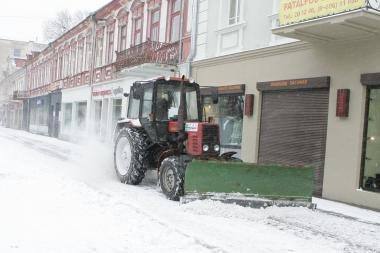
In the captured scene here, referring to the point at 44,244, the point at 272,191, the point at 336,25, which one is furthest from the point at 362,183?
the point at 44,244

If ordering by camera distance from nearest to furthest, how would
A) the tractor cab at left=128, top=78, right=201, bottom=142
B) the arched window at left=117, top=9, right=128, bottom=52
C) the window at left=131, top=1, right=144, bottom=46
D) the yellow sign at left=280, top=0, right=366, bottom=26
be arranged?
the yellow sign at left=280, top=0, right=366, bottom=26 < the tractor cab at left=128, top=78, right=201, bottom=142 < the window at left=131, top=1, right=144, bottom=46 < the arched window at left=117, top=9, right=128, bottom=52

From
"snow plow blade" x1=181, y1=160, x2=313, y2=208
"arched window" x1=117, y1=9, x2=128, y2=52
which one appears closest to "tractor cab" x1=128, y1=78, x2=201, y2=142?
"snow plow blade" x1=181, y1=160, x2=313, y2=208

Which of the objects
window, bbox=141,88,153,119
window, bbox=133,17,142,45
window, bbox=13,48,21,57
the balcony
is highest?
window, bbox=13,48,21,57

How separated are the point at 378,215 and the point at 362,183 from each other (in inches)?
43.7

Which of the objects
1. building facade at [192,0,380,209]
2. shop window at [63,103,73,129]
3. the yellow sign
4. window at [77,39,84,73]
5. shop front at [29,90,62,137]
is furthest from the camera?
shop front at [29,90,62,137]

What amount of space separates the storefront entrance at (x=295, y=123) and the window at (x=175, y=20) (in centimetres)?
602

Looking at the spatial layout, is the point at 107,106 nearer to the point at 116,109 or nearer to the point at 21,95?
the point at 116,109

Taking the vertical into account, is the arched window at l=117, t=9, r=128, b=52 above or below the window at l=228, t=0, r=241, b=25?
above

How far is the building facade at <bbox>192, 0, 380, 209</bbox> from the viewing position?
391 inches

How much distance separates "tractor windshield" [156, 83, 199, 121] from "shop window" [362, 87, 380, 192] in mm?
3377

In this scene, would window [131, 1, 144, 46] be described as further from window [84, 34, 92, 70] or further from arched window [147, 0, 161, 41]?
window [84, 34, 92, 70]

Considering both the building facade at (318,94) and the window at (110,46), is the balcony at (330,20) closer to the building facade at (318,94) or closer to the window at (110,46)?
the building facade at (318,94)

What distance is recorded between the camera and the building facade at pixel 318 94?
9.93 m

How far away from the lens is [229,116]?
579 inches
